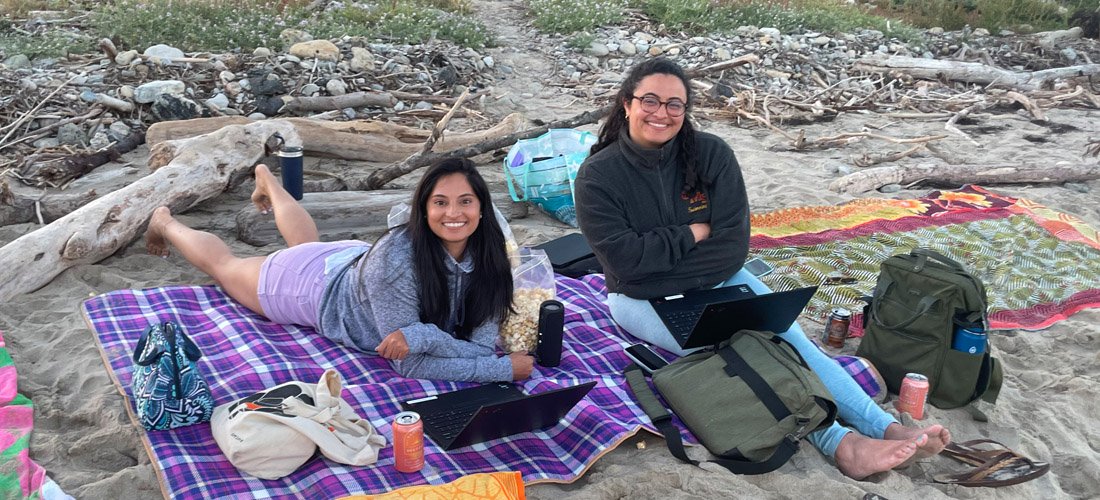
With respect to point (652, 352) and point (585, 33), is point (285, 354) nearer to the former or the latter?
point (652, 352)

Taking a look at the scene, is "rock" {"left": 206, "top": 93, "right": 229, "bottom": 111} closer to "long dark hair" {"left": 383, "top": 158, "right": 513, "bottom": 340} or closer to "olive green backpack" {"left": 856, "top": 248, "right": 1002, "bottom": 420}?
"long dark hair" {"left": 383, "top": 158, "right": 513, "bottom": 340}

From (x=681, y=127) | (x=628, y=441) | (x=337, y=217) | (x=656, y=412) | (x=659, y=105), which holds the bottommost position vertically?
(x=337, y=217)

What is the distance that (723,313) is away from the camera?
12.5 ft

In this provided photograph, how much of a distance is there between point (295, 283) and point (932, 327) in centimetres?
316

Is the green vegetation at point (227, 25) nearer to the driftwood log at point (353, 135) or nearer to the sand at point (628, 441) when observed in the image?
the driftwood log at point (353, 135)

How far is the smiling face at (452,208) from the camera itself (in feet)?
12.2

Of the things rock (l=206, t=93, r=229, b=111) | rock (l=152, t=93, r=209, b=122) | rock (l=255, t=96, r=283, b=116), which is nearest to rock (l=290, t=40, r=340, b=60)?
rock (l=255, t=96, r=283, b=116)

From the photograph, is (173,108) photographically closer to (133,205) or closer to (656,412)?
(133,205)

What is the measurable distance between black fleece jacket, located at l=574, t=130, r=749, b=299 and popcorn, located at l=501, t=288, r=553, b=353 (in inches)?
16.7

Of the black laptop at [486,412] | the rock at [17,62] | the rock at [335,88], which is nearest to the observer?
the black laptop at [486,412]

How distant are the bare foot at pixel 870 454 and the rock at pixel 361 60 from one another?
7.88m

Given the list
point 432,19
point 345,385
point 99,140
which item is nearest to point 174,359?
point 345,385

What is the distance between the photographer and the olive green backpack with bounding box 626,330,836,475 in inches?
136

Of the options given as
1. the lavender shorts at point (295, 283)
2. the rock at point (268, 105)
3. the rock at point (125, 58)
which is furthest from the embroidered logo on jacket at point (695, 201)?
the rock at point (125, 58)
